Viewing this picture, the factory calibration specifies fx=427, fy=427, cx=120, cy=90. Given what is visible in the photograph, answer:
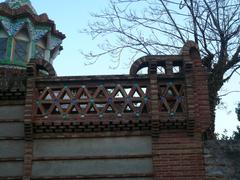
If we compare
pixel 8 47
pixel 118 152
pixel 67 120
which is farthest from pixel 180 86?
pixel 8 47

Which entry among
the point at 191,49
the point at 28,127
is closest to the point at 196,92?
the point at 191,49

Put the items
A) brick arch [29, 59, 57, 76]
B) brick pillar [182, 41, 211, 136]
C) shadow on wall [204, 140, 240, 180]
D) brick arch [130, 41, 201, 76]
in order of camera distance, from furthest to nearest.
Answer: brick arch [29, 59, 57, 76], brick arch [130, 41, 201, 76], brick pillar [182, 41, 211, 136], shadow on wall [204, 140, 240, 180]

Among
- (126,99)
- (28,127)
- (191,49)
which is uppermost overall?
(191,49)

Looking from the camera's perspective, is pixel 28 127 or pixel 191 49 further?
pixel 191 49

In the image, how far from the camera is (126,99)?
9305 millimetres

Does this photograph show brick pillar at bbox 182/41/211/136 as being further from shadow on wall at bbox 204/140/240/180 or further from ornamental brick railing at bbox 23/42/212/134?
shadow on wall at bbox 204/140/240/180

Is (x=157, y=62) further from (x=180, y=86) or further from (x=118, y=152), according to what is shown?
(x=118, y=152)

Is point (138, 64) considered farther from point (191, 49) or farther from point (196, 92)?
point (196, 92)

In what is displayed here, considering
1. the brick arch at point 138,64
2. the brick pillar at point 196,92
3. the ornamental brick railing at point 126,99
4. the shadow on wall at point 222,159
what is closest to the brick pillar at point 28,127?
the ornamental brick railing at point 126,99

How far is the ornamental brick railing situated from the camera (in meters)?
9.10

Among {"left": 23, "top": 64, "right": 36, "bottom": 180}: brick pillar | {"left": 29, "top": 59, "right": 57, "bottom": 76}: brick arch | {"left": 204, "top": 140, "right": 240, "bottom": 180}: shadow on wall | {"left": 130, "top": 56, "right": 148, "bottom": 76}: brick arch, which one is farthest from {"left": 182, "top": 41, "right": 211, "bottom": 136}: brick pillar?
{"left": 23, "top": 64, "right": 36, "bottom": 180}: brick pillar

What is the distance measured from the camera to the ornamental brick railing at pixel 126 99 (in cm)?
910

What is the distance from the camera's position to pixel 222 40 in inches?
544

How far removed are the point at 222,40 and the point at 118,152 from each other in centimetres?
656
